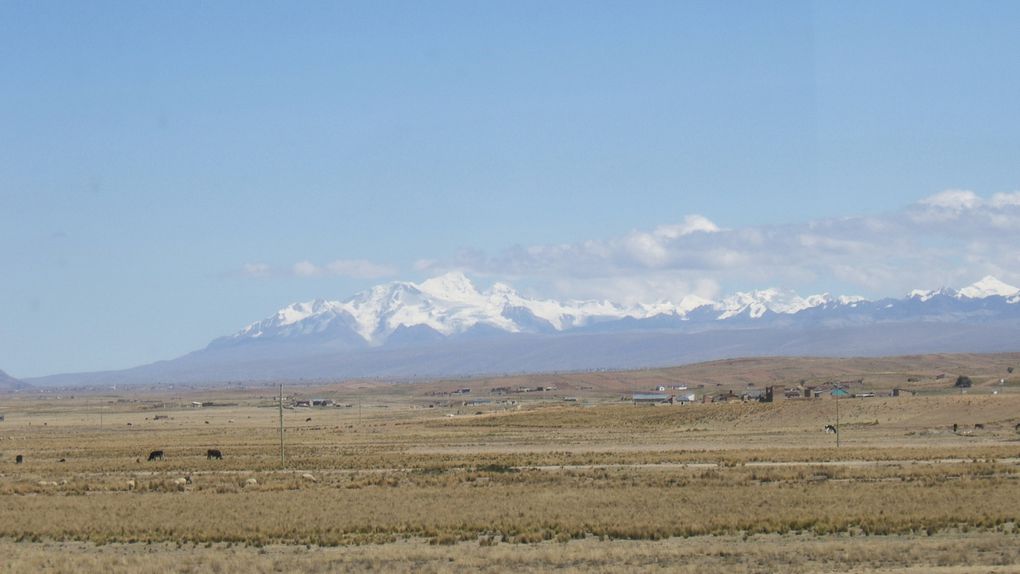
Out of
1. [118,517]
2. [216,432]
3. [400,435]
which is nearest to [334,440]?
[400,435]

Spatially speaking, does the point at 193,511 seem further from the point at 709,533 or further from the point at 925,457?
the point at 925,457

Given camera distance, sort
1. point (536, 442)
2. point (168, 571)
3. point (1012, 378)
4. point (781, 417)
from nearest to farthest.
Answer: point (168, 571), point (536, 442), point (781, 417), point (1012, 378)

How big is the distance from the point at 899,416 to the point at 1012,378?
58415 mm

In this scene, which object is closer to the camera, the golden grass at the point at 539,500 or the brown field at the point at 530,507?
the brown field at the point at 530,507

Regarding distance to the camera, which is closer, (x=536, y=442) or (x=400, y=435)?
(x=536, y=442)

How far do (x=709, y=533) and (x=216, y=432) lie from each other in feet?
271

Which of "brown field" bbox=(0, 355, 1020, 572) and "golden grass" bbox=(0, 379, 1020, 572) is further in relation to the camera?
"golden grass" bbox=(0, 379, 1020, 572)

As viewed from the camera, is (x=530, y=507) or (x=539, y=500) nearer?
(x=530, y=507)

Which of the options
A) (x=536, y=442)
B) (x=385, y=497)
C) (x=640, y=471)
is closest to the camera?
(x=385, y=497)

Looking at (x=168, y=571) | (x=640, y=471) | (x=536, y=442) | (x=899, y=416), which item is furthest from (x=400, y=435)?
(x=168, y=571)

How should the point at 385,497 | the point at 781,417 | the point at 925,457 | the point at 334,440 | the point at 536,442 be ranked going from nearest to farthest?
the point at 385,497, the point at 925,457, the point at 536,442, the point at 334,440, the point at 781,417

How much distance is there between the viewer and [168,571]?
28391 mm

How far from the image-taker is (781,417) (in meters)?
104

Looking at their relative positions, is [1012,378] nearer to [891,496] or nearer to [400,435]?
[400,435]
